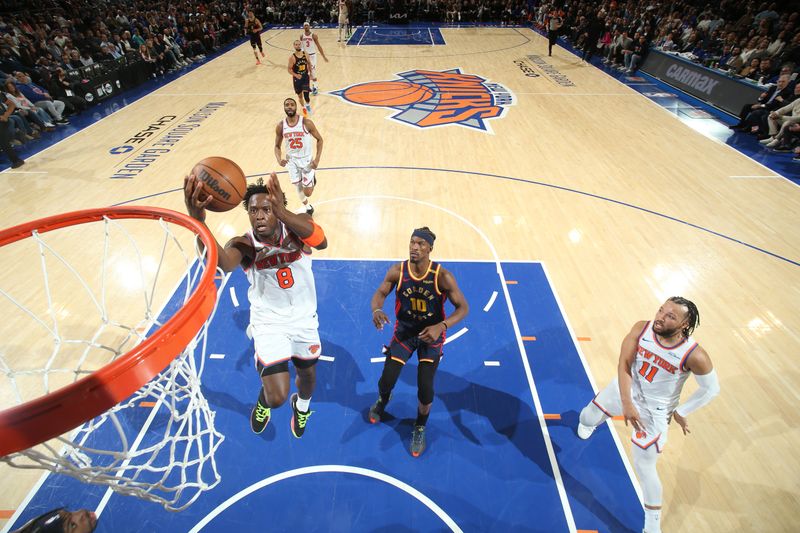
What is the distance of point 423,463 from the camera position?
11.9ft

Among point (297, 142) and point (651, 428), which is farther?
point (297, 142)

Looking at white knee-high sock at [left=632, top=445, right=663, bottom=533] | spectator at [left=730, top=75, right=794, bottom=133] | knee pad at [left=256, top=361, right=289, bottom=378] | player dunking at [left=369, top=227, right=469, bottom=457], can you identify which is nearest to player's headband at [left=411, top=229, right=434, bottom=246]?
player dunking at [left=369, top=227, right=469, bottom=457]

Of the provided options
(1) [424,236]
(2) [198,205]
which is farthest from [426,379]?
(2) [198,205]

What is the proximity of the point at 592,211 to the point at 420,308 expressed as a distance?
505 cm

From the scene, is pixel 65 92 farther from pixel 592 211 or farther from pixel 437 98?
pixel 592 211

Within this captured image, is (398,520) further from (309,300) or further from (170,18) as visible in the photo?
(170,18)

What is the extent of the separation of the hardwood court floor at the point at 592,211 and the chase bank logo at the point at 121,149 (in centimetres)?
25

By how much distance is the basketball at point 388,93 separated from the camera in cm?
1233

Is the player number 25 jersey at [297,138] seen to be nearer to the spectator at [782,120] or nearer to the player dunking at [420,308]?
the player dunking at [420,308]

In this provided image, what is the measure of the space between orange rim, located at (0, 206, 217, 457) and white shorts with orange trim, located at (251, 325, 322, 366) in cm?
110

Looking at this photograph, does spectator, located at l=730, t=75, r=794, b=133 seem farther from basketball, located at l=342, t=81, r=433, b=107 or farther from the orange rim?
the orange rim

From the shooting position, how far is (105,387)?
5.65 feet

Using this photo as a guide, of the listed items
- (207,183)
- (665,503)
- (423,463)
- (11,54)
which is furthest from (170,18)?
(665,503)

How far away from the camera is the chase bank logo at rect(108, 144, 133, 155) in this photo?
938 cm
